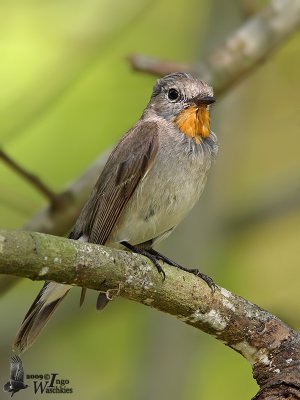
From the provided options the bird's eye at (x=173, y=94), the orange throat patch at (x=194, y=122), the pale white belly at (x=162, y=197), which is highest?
the bird's eye at (x=173, y=94)

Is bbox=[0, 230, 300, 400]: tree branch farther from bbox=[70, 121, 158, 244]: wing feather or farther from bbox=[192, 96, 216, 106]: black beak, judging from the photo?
bbox=[192, 96, 216, 106]: black beak

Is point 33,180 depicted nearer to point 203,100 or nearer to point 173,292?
point 203,100

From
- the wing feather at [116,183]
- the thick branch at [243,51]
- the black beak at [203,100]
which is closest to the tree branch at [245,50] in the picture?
the thick branch at [243,51]

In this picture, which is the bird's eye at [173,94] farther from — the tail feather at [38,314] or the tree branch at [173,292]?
the tree branch at [173,292]

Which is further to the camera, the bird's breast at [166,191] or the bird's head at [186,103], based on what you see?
the bird's head at [186,103]

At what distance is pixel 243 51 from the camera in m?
6.36

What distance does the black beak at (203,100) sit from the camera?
225 inches

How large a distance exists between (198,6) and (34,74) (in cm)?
200

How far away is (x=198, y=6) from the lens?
8820mm

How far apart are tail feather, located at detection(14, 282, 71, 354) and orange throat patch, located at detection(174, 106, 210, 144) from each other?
1228 millimetres

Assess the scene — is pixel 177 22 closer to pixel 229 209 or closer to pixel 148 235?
pixel 229 209

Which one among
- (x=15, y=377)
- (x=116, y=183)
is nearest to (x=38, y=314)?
(x=15, y=377)

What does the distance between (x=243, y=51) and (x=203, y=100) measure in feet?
2.51

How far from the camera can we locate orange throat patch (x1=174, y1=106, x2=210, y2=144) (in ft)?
18.8
